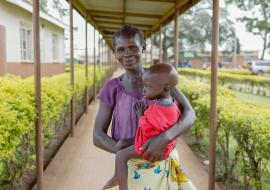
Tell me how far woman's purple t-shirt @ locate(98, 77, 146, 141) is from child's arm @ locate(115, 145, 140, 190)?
0.25 ft

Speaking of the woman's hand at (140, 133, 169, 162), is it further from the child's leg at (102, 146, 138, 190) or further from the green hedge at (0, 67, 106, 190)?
the green hedge at (0, 67, 106, 190)

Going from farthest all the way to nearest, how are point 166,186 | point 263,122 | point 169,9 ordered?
point 169,9, point 263,122, point 166,186

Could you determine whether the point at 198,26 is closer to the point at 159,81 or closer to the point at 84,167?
the point at 84,167

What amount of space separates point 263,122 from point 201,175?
1793mm

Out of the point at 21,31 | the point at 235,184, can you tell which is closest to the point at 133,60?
the point at 235,184

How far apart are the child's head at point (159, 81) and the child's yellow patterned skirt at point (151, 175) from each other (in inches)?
12.8

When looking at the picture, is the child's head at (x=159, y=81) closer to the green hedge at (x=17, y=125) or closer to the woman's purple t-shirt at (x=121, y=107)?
the woman's purple t-shirt at (x=121, y=107)

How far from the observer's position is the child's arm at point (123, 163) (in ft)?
5.20

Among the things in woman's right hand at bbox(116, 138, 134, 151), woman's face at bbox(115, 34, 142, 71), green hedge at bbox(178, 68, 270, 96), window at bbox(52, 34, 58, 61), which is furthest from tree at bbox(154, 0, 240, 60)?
woman's right hand at bbox(116, 138, 134, 151)

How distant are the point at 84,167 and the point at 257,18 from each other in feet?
123

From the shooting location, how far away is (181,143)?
674 cm

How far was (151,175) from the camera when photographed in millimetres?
1587

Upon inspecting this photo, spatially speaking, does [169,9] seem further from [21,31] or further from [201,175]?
[21,31]

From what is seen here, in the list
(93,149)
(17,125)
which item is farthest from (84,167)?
(17,125)
